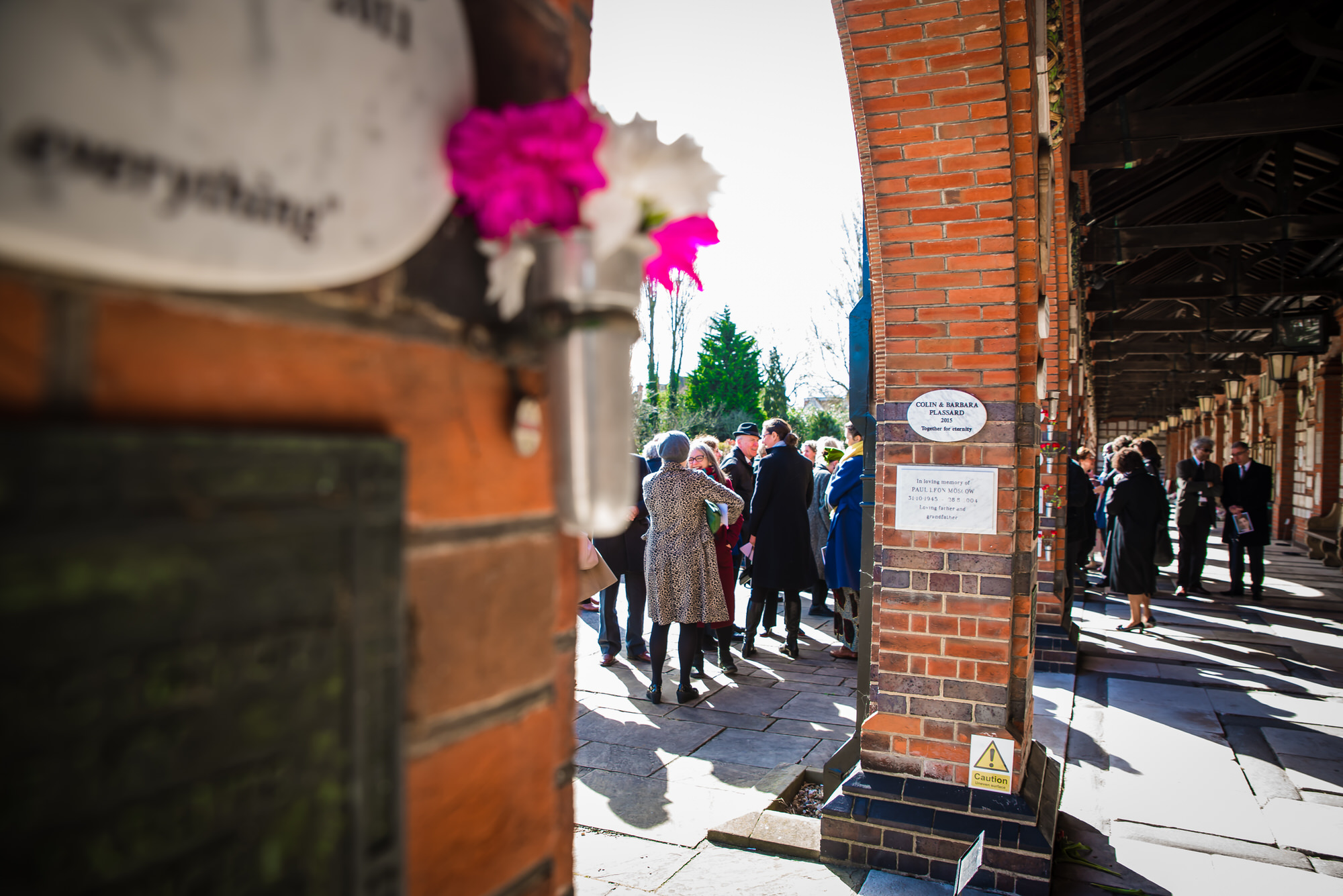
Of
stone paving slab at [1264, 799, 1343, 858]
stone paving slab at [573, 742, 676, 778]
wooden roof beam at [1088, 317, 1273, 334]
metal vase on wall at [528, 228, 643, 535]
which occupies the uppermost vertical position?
wooden roof beam at [1088, 317, 1273, 334]

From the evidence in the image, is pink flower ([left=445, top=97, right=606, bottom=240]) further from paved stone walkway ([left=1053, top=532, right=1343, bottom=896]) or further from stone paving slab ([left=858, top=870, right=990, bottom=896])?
paved stone walkway ([left=1053, top=532, right=1343, bottom=896])

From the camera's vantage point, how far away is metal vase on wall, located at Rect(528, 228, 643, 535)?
88 cm

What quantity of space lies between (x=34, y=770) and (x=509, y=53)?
84 cm

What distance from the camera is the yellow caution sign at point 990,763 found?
3.20 m

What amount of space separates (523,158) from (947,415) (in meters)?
2.87

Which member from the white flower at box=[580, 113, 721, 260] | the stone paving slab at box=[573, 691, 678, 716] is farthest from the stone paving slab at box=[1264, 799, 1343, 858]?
the white flower at box=[580, 113, 721, 260]

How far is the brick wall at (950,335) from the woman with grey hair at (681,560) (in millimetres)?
1958

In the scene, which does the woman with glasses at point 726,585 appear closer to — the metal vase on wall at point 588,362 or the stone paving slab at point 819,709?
the stone paving slab at point 819,709

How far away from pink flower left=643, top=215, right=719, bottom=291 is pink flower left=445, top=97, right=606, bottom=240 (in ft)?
0.49

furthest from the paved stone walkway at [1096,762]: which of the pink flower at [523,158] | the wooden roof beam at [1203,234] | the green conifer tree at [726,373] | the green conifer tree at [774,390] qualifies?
the green conifer tree at [774,390]

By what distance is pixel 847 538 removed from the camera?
6258 mm

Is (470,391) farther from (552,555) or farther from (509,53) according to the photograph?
(509,53)

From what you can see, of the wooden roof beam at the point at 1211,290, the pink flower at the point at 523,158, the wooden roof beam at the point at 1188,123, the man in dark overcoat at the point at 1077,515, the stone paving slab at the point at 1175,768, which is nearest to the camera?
the pink flower at the point at 523,158

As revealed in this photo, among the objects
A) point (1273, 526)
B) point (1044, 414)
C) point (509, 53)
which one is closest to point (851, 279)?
point (1273, 526)
